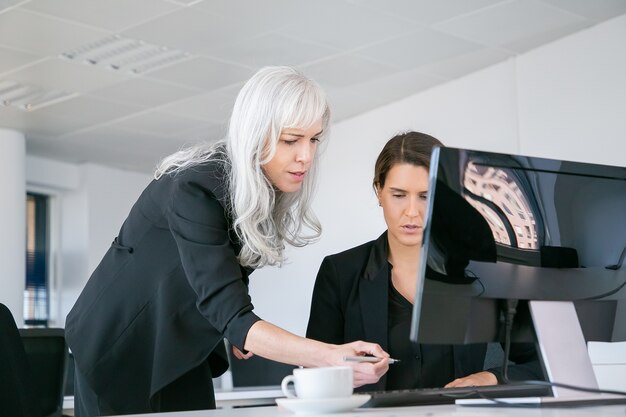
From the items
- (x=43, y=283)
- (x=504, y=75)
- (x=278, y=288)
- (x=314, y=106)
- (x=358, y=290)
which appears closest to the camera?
(x=314, y=106)

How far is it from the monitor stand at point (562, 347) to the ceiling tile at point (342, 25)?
3861 mm

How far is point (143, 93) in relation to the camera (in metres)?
6.79

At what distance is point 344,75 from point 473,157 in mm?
5125

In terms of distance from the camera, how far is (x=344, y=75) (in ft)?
21.4

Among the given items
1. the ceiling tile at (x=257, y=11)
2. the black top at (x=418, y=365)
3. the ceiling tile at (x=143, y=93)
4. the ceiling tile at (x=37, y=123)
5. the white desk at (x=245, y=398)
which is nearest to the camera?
the black top at (x=418, y=365)

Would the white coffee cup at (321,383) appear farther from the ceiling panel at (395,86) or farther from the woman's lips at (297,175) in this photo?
the ceiling panel at (395,86)

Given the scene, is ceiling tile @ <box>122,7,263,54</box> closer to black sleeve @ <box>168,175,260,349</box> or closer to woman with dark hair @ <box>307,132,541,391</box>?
woman with dark hair @ <box>307,132,541,391</box>

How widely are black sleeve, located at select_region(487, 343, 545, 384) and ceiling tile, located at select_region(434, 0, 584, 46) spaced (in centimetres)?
372

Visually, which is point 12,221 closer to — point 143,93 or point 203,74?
point 143,93

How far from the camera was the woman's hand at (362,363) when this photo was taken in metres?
1.41

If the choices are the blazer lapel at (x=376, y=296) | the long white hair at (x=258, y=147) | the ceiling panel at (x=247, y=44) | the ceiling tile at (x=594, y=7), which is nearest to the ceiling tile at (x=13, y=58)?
the ceiling panel at (x=247, y=44)

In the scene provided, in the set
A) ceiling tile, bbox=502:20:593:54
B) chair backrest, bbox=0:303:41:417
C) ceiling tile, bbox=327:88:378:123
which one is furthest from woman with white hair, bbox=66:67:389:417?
ceiling tile, bbox=327:88:378:123

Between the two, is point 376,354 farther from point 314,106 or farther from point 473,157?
point 314,106

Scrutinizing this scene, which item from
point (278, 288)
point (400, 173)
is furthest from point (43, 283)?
point (400, 173)
